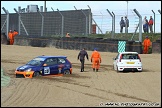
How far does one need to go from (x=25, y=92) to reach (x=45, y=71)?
6.62 meters

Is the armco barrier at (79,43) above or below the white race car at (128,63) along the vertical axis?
above

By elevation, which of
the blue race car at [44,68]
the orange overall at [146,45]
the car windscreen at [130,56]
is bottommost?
the blue race car at [44,68]

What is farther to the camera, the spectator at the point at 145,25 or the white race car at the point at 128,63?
the spectator at the point at 145,25

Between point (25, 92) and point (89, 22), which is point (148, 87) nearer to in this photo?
point (25, 92)

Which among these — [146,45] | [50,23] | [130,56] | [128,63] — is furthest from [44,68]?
[50,23]

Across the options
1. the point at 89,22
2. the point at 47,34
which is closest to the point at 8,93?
the point at 89,22

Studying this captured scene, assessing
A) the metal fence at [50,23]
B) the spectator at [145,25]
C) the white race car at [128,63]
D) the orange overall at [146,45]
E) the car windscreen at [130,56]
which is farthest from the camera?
the metal fence at [50,23]

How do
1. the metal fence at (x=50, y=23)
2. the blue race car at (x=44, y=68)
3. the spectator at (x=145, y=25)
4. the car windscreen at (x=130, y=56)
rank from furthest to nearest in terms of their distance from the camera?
the metal fence at (x=50, y=23), the spectator at (x=145, y=25), the car windscreen at (x=130, y=56), the blue race car at (x=44, y=68)

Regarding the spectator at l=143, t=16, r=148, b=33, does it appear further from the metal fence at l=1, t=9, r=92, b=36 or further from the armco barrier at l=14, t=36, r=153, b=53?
the metal fence at l=1, t=9, r=92, b=36

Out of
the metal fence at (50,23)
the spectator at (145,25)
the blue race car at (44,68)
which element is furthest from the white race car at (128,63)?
the metal fence at (50,23)

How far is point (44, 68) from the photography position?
68.2 feet

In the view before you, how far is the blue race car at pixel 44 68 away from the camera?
66.9 ft

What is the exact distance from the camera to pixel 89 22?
1458 inches

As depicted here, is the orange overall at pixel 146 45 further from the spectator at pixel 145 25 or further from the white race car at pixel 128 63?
the white race car at pixel 128 63
